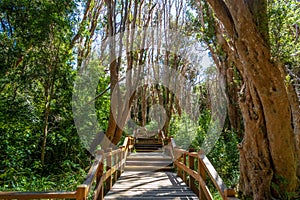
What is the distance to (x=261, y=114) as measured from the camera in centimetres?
417

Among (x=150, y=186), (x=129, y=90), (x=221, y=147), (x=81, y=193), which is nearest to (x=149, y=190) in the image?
(x=150, y=186)

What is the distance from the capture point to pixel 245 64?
3.88 meters

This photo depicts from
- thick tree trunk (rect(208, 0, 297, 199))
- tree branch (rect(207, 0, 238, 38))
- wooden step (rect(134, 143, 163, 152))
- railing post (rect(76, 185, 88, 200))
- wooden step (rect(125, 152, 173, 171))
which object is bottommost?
wooden step (rect(125, 152, 173, 171))

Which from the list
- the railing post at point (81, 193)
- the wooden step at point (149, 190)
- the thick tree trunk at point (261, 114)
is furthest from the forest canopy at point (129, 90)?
the railing post at point (81, 193)

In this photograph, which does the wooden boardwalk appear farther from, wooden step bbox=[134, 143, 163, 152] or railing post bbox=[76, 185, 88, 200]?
wooden step bbox=[134, 143, 163, 152]

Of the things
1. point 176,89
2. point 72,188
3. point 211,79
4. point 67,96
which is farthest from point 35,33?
point 211,79

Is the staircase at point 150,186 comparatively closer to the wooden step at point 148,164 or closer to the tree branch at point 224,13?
the wooden step at point 148,164

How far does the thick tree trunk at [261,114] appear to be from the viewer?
379 cm

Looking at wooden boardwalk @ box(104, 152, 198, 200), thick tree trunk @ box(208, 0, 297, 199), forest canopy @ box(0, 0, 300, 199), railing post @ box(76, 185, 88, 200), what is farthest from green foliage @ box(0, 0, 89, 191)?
thick tree trunk @ box(208, 0, 297, 199)

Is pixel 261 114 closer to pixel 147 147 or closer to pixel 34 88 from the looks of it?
pixel 34 88

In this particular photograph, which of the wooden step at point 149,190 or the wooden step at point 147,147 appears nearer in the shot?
the wooden step at point 149,190

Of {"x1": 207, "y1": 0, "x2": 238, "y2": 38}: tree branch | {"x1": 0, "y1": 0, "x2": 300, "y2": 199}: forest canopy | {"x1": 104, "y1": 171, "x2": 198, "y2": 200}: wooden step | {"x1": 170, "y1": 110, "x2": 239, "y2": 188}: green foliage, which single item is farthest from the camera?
{"x1": 170, "y1": 110, "x2": 239, "y2": 188}: green foliage

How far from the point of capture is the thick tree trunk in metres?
3.79

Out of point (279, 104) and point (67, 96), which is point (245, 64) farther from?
point (67, 96)
